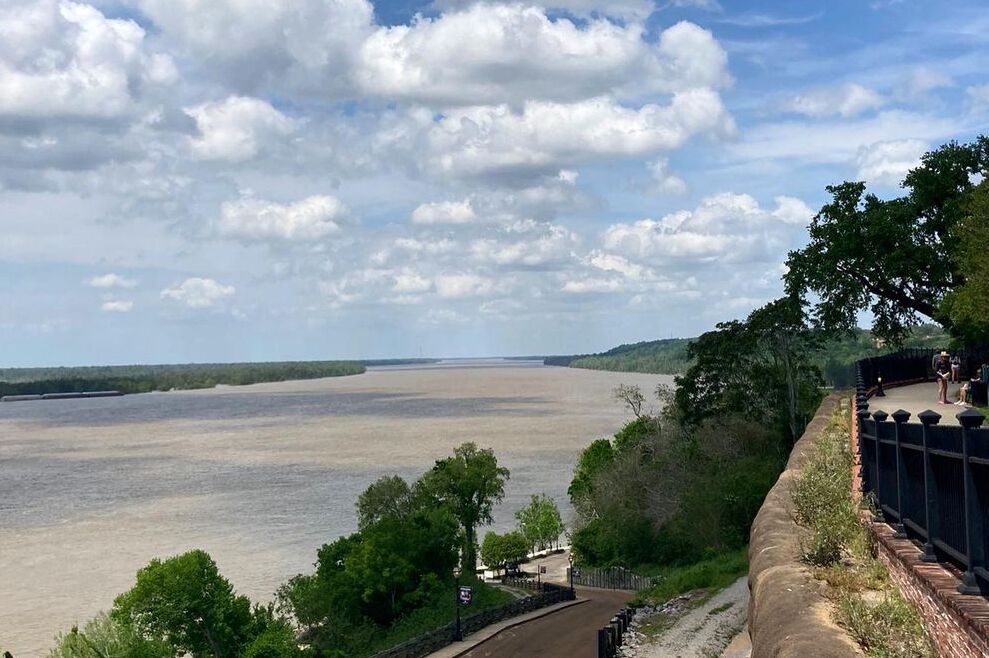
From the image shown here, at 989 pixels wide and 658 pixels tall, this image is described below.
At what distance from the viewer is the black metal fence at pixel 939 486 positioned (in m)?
7.75

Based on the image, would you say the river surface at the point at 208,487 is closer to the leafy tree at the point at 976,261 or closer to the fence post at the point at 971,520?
the leafy tree at the point at 976,261

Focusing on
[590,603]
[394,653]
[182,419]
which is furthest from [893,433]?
[182,419]

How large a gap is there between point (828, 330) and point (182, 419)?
155 meters

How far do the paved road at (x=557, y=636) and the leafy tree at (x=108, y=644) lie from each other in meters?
13.1

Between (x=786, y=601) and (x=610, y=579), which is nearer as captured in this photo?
(x=786, y=601)

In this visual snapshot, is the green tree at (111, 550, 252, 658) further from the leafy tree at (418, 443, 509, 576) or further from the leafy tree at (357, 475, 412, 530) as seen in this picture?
the leafy tree at (418, 443, 509, 576)

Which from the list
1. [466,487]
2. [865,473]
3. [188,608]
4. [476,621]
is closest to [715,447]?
[476,621]

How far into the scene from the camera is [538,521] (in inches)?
2793

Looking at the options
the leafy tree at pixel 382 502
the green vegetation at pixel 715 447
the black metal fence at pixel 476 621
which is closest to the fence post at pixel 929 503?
the black metal fence at pixel 476 621

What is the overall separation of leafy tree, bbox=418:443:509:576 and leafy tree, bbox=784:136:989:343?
27.5m

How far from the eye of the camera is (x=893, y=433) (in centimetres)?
1164

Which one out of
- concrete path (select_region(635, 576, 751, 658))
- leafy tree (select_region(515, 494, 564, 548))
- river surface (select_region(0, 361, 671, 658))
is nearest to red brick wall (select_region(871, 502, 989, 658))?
concrete path (select_region(635, 576, 751, 658))

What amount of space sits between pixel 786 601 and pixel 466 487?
55.0m

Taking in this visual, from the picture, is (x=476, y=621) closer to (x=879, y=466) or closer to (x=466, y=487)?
(x=466, y=487)
